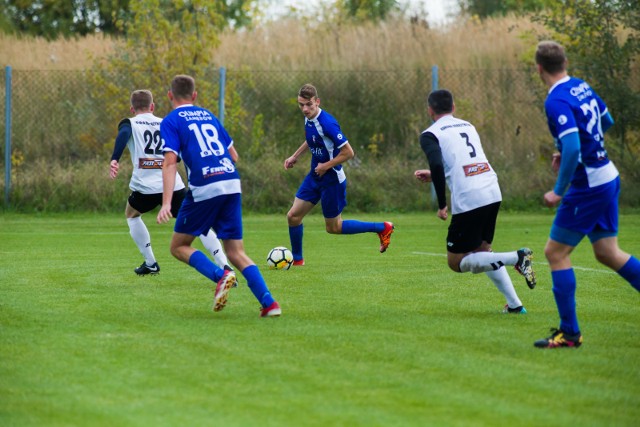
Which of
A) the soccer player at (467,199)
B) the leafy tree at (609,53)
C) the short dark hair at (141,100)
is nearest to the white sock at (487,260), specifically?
the soccer player at (467,199)

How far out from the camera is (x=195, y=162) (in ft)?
26.4

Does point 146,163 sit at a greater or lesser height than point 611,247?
greater

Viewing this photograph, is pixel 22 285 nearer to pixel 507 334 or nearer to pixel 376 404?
pixel 507 334

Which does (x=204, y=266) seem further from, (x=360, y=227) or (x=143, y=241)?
(x=360, y=227)

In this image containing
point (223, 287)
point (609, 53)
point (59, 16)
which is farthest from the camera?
point (59, 16)

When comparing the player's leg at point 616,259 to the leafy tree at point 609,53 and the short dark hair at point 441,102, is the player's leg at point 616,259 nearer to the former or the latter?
the short dark hair at point 441,102

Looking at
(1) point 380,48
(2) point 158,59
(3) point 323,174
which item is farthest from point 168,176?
(1) point 380,48

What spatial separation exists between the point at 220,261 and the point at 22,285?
189cm

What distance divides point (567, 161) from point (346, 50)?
20.4 m

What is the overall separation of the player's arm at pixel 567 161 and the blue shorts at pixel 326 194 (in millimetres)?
5677

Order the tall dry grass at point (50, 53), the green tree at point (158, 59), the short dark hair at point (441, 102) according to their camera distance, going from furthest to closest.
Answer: the tall dry grass at point (50, 53) → the green tree at point (158, 59) → the short dark hair at point (441, 102)

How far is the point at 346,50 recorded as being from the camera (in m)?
26.4

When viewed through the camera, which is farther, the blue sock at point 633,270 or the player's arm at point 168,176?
the player's arm at point 168,176

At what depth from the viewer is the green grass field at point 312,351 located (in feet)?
16.4
